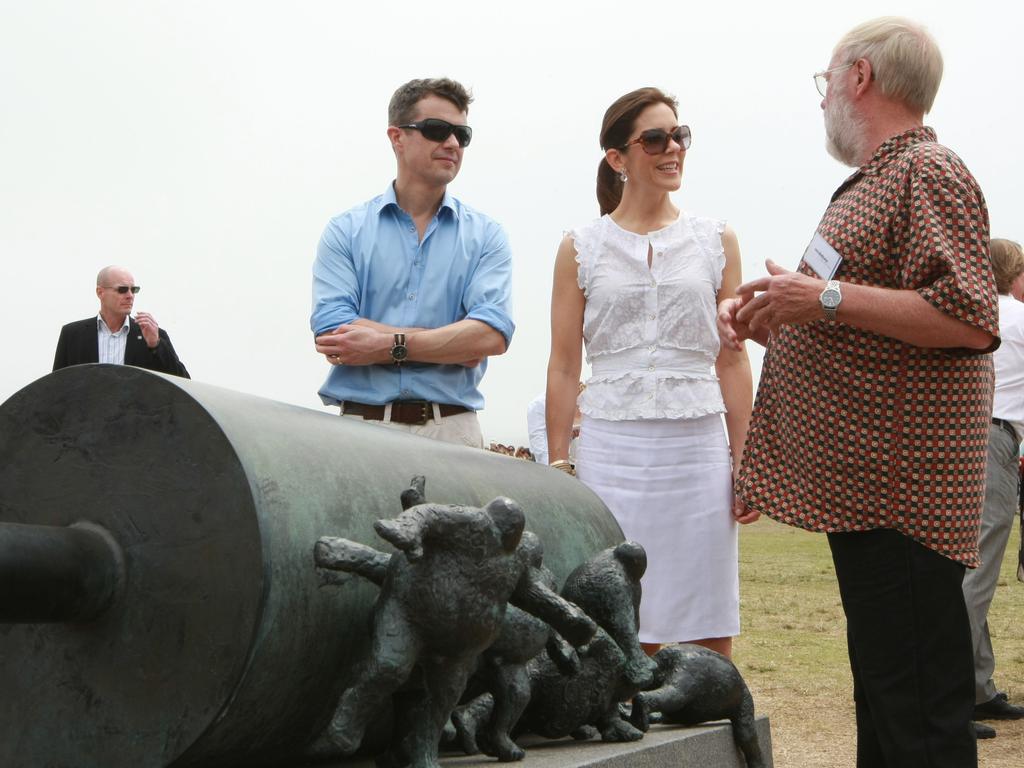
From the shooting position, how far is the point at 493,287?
4469 millimetres

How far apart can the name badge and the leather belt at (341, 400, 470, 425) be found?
1324mm

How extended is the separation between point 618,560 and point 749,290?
27.8 inches

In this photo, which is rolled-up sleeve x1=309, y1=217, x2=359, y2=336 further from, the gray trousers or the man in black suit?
the man in black suit

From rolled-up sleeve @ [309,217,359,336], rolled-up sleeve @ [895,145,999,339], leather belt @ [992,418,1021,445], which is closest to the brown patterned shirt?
rolled-up sleeve @ [895,145,999,339]

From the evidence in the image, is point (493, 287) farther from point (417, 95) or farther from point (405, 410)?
point (417, 95)

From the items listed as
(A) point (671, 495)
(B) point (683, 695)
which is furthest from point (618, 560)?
(A) point (671, 495)

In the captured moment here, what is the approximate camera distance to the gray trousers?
21.0 feet

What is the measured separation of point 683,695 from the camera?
3.24 meters

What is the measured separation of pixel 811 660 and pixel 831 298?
5.37 metres

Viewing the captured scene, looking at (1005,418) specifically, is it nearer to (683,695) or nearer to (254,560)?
(683,695)

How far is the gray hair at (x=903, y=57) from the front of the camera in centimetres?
346

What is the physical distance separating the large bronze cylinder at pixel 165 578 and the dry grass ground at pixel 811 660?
3.48 m

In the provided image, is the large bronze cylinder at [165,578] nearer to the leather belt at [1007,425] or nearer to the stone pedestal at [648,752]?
the stone pedestal at [648,752]

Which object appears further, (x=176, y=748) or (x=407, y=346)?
(x=407, y=346)
